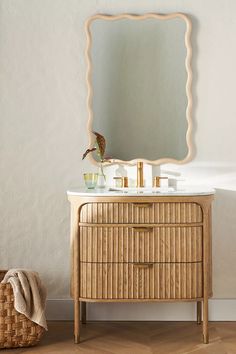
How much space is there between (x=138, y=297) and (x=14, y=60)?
1.57 metres

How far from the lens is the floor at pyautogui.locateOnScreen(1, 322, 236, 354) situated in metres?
3.23

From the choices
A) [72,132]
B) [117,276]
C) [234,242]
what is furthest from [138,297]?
[72,132]

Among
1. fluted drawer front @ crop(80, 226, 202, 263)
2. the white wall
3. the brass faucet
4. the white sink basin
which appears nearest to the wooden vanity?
fluted drawer front @ crop(80, 226, 202, 263)

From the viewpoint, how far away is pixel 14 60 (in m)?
3.79

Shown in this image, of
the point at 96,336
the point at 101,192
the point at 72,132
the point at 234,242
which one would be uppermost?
the point at 72,132

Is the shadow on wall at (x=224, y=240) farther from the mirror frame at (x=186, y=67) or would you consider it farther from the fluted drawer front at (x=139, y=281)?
the fluted drawer front at (x=139, y=281)

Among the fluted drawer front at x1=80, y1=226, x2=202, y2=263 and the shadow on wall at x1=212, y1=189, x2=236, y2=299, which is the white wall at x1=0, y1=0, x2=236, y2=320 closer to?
the shadow on wall at x1=212, y1=189, x2=236, y2=299

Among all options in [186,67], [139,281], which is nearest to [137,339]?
[139,281]

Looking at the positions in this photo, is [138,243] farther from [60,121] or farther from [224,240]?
[60,121]

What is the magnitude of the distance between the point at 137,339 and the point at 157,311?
37 centimetres

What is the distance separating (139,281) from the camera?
10.8 feet

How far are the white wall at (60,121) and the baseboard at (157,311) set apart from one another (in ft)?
0.27

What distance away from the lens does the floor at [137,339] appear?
10.6ft

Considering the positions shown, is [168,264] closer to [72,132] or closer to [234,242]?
[234,242]
